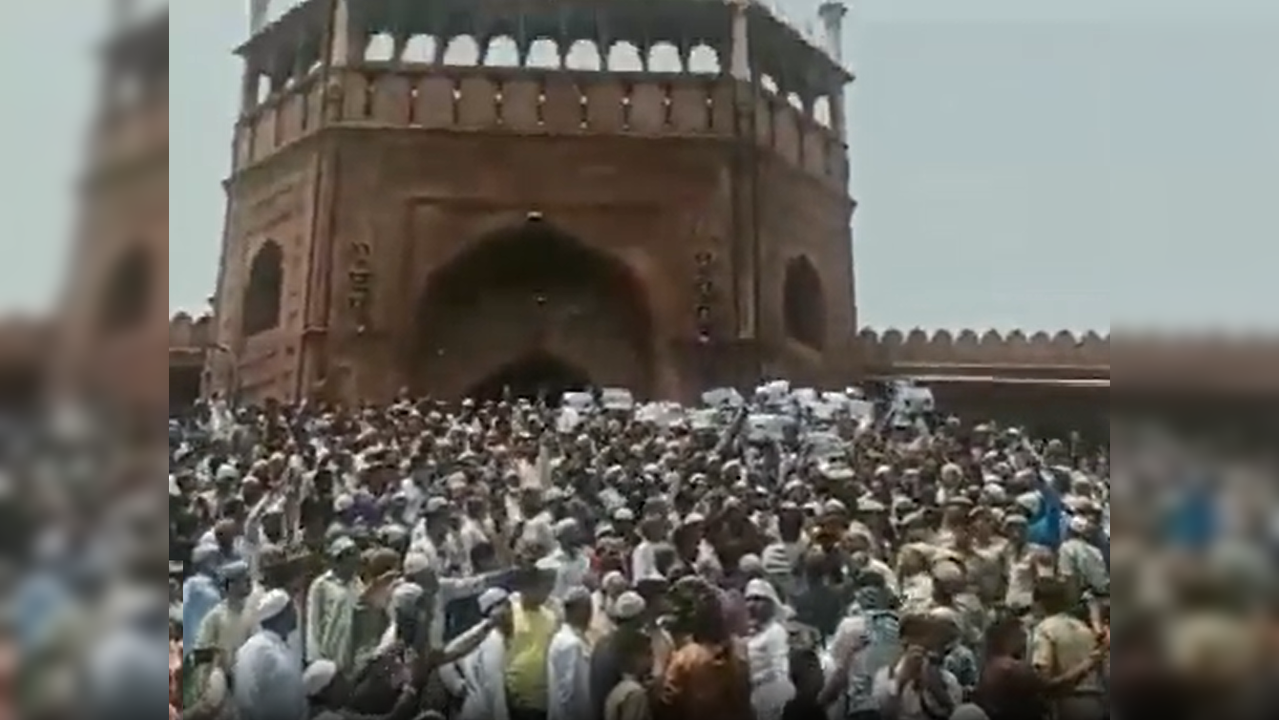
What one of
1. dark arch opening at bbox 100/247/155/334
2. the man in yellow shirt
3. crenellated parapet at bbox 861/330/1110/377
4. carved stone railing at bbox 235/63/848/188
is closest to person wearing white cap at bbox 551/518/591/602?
the man in yellow shirt

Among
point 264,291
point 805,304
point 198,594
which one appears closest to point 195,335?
point 264,291

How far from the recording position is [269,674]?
2928mm

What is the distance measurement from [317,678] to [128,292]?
1.70 meters

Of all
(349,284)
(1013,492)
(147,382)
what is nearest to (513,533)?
(1013,492)

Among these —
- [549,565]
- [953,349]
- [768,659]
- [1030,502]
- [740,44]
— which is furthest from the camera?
[953,349]

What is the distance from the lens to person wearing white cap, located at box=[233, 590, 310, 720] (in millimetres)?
2924

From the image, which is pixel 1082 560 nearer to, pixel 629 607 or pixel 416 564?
pixel 629 607

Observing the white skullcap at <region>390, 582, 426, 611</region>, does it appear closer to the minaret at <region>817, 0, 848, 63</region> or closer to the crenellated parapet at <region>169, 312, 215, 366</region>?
the crenellated parapet at <region>169, 312, 215, 366</region>

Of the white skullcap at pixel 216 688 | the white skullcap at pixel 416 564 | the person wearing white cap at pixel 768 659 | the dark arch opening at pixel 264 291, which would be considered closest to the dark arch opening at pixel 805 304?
the dark arch opening at pixel 264 291

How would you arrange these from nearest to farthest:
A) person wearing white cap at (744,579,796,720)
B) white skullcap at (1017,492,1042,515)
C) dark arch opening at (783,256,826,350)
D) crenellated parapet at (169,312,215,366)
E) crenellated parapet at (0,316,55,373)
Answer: crenellated parapet at (0,316,55,373), person wearing white cap at (744,579,796,720), white skullcap at (1017,492,1042,515), crenellated parapet at (169,312,215,366), dark arch opening at (783,256,826,350)

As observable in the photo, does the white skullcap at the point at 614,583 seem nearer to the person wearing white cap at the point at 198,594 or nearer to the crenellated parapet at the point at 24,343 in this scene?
the person wearing white cap at the point at 198,594

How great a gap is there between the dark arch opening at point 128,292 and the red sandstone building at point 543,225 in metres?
8.24

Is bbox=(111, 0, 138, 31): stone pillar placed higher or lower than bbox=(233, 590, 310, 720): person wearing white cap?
higher

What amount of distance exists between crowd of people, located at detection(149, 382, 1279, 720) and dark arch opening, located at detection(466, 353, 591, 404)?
13.9 ft
